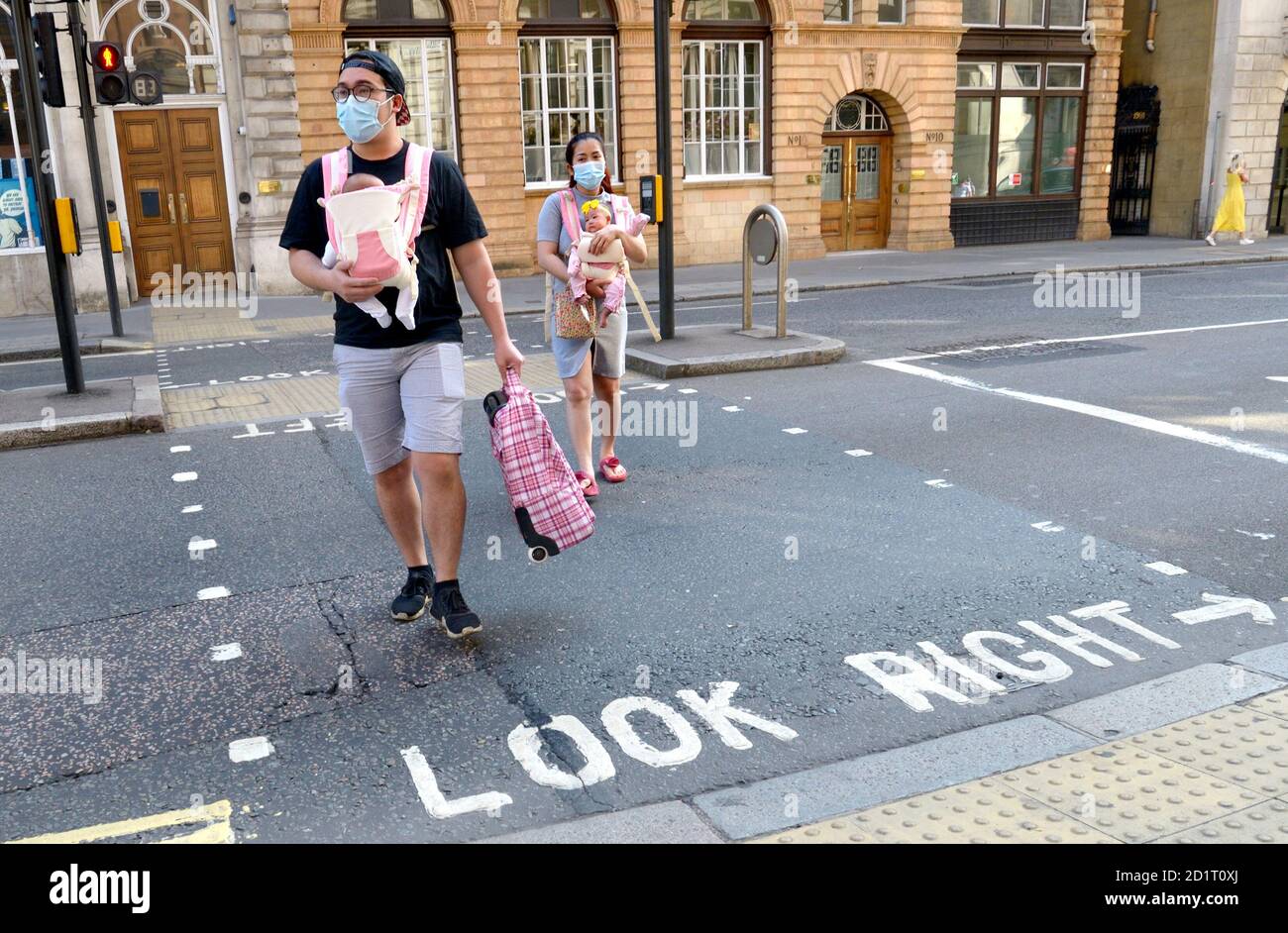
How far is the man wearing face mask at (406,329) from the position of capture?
3.90 meters

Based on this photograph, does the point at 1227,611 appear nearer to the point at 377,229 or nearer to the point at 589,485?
the point at 589,485

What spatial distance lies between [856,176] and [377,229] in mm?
20751

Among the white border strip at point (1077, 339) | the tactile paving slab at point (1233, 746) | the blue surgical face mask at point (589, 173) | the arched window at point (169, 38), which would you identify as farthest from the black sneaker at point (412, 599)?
the arched window at point (169, 38)

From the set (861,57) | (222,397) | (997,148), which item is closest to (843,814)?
(222,397)

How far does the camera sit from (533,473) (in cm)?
416

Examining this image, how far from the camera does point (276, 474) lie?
680cm

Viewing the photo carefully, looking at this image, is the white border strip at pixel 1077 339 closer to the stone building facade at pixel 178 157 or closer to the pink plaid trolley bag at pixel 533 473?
the pink plaid trolley bag at pixel 533 473

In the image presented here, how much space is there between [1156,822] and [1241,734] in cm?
69

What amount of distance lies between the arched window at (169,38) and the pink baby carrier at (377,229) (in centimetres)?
1578

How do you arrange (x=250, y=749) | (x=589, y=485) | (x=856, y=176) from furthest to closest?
(x=856, y=176)
(x=589, y=485)
(x=250, y=749)

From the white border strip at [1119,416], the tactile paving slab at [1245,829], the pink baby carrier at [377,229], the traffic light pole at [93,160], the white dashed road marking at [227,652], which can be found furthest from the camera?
the traffic light pole at [93,160]

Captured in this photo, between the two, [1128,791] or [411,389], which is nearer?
[1128,791]

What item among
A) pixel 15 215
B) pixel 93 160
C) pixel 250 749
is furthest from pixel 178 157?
pixel 250 749

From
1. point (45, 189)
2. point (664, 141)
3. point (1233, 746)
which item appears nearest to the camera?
point (1233, 746)
